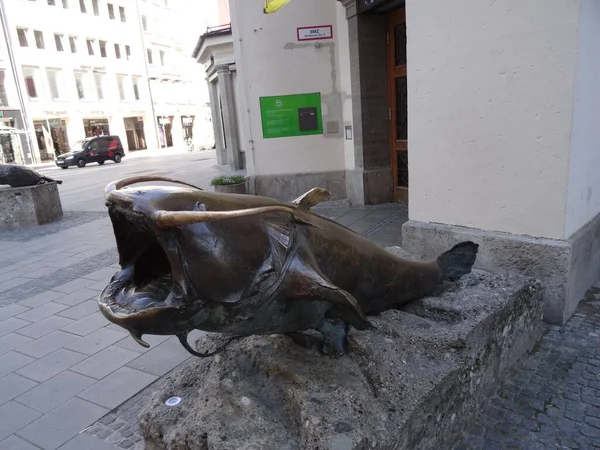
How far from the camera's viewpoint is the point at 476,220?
4.00 meters

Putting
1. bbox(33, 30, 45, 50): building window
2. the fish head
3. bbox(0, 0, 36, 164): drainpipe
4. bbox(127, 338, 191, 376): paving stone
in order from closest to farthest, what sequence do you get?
the fish head → bbox(127, 338, 191, 376): paving stone → bbox(0, 0, 36, 164): drainpipe → bbox(33, 30, 45, 50): building window

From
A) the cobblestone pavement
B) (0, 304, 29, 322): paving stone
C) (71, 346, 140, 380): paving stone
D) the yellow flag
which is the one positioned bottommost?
the cobblestone pavement

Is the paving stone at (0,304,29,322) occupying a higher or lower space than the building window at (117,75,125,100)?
lower

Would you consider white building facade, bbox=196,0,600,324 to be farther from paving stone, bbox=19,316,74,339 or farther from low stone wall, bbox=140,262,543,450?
paving stone, bbox=19,316,74,339

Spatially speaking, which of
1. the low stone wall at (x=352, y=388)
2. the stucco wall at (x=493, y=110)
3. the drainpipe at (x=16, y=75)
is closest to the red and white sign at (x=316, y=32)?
the stucco wall at (x=493, y=110)

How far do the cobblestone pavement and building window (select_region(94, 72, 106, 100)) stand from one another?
37.3 metres

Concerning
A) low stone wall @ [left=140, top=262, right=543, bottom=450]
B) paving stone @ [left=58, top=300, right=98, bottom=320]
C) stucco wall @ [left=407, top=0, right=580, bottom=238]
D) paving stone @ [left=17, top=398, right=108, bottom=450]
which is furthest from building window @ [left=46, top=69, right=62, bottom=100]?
low stone wall @ [left=140, top=262, right=543, bottom=450]

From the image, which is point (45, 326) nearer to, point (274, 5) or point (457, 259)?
point (457, 259)

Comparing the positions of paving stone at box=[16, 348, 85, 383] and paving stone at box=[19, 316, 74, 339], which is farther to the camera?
paving stone at box=[19, 316, 74, 339]

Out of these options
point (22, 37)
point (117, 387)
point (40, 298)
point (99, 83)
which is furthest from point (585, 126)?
point (99, 83)

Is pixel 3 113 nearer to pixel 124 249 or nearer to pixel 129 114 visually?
pixel 129 114

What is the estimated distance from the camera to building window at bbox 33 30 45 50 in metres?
29.9

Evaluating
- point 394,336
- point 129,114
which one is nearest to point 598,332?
point 394,336

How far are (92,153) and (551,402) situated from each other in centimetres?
2662
